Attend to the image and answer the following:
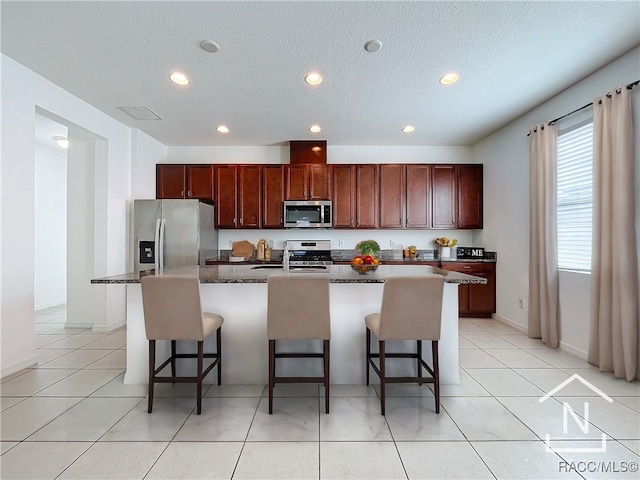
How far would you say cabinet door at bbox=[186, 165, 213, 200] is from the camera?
4.78 meters

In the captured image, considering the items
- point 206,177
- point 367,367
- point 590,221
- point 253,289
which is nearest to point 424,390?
point 367,367

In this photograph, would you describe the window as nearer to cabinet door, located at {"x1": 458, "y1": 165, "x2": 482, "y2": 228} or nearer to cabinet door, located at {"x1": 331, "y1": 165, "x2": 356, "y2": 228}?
cabinet door, located at {"x1": 458, "y1": 165, "x2": 482, "y2": 228}

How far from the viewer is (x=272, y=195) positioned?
15.6 ft

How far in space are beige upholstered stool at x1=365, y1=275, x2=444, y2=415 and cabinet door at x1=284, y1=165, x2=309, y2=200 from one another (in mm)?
3024

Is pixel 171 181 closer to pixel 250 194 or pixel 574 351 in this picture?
pixel 250 194

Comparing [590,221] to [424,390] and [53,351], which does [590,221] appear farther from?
[53,351]

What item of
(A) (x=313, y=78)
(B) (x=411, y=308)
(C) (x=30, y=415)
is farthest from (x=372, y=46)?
(C) (x=30, y=415)

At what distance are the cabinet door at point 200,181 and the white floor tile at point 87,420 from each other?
321 cm

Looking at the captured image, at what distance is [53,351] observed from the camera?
3162mm

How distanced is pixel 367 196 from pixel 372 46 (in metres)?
2.58

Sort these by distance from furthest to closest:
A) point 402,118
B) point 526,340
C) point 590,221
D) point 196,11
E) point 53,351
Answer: point 402,118
point 526,340
point 53,351
point 590,221
point 196,11

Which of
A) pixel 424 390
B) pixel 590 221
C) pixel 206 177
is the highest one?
pixel 206 177

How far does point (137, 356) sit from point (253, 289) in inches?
43.3

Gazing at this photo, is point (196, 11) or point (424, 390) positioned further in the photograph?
point (424, 390)
